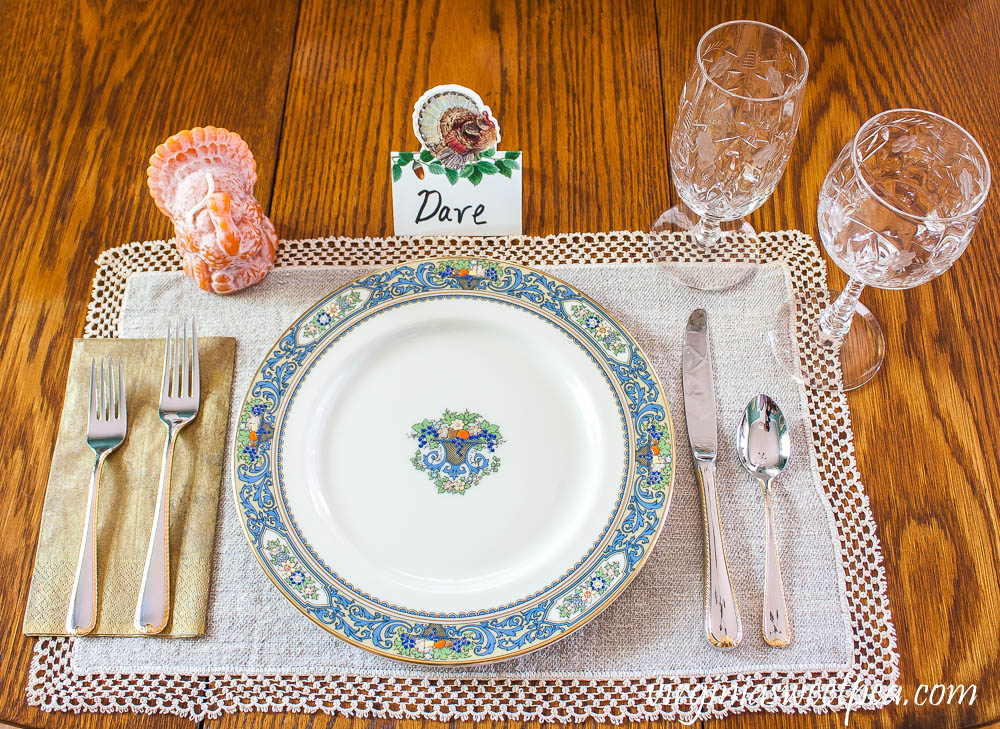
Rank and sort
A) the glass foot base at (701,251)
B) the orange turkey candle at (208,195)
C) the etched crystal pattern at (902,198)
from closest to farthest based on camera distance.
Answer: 1. the etched crystal pattern at (902,198)
2. the orange turkey candle at (208,195)
3. the glass foot base at (701,251)

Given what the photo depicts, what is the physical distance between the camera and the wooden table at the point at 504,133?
77 centimetres

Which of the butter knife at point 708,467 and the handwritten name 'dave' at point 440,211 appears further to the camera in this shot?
the handwritten name 'dave' at point 440,211

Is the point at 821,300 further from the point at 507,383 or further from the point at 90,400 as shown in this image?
the point at 90,400

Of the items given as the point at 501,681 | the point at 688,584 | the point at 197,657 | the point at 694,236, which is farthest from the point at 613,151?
the point at 197,657

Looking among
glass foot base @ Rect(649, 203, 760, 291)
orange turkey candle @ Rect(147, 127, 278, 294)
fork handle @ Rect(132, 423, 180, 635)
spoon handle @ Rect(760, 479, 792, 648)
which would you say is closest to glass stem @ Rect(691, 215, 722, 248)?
glass foot base @ Rect(649, 203, 760, 291)

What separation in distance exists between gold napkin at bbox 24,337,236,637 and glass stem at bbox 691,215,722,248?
0.57m

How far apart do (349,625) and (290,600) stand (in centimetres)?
6

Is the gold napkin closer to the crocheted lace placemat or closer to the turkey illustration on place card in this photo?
the crocheted lace placemat

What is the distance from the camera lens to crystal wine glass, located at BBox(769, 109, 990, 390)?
25.6 inches

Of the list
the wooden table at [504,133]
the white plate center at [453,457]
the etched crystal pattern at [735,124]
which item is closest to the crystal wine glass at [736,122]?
the etched crystal pattern at [735,124]

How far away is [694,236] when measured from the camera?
34.6 inches

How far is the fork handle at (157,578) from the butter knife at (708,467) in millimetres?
521

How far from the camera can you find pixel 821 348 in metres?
0.82

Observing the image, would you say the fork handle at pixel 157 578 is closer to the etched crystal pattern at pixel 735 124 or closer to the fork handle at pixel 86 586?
the fork handle at pixel 86 586
